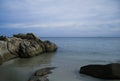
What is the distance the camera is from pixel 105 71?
10.9 metres

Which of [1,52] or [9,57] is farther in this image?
[9,57]

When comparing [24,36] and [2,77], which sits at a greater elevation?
[24,36]

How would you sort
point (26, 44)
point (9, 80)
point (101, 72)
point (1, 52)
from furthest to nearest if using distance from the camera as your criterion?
point (26, 44) < point (1, 52) < point (9, 80) < point (101, 72)

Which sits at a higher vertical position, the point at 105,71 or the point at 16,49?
the point at 16,49

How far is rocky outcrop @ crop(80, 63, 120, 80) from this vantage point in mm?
10609

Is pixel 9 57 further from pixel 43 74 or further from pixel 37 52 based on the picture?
pixel 43 74

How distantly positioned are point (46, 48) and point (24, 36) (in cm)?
408

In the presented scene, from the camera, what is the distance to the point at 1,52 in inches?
747

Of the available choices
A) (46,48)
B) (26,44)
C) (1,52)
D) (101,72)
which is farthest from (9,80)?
(46,48)

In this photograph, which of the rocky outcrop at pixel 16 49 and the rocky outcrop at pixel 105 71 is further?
the rocky outcrop at pixel 16 49

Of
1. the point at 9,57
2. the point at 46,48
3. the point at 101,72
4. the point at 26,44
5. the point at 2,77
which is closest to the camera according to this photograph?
the point at 101,72

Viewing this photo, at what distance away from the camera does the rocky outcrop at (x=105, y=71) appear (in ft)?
34.8

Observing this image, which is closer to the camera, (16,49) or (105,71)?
(105,71)

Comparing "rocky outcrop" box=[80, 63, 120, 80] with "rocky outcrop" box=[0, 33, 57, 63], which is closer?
"rocky outcrop" box=[80, 63, 120, 80]
